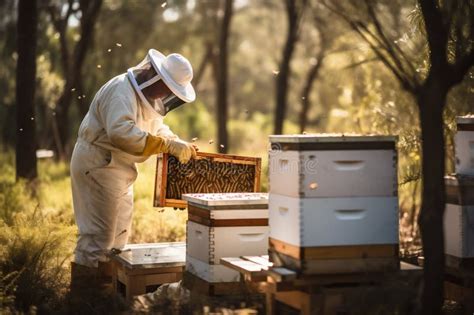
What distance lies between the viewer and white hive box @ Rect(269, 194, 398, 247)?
15.9 feet

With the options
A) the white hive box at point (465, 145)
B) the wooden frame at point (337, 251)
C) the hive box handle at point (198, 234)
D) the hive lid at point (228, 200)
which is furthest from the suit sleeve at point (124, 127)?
the white hive box at point (465, 145)

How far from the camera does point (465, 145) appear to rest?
18.4 feet

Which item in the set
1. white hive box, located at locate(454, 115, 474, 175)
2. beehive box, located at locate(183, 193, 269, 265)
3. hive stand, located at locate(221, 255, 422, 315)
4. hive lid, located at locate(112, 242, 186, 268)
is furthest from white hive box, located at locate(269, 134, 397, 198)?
hive lid, located at locate(112, 242, 186, 268)

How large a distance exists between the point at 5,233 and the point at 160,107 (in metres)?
1.57

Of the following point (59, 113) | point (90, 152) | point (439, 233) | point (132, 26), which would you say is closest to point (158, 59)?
point (90, 152)

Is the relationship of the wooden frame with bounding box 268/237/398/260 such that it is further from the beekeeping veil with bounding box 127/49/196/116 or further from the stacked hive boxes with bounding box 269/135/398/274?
the beekeeping veil with bounding box 127/49/196/116

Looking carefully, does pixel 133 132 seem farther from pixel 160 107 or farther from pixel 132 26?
pixel 132 26

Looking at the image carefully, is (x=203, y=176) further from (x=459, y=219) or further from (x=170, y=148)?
(x=459, y=219)

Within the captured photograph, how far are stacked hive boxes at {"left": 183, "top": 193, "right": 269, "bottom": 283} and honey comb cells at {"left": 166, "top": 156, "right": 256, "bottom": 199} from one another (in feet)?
3.18

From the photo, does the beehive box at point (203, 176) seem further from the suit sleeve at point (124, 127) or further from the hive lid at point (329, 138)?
the hive lid at point (329, 138)

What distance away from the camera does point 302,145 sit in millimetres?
4828

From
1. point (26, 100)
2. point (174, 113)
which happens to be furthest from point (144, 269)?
point (174, 113)

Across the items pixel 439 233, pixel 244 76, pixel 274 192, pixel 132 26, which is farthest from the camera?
pixel 244 76

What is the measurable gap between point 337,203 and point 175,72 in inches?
84.1
